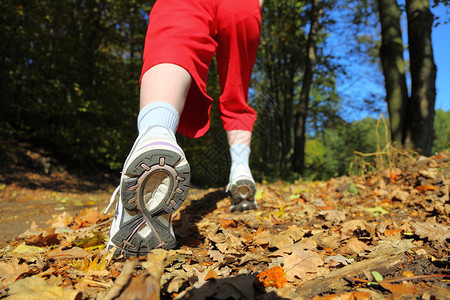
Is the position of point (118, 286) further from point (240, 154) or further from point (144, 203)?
point (240, 154)

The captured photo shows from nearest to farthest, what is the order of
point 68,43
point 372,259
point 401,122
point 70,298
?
point 70,298, point 372,259, point 401,122, point 68,43

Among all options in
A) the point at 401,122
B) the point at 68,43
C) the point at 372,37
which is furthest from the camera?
the point at 372,37

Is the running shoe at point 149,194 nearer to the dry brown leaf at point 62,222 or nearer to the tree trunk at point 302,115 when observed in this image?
the dry brown leaf at point 62,222

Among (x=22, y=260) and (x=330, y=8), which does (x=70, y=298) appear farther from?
(x=330, y=8)

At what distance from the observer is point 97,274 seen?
38.0 inches

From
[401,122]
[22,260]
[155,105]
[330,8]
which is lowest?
[22,260]

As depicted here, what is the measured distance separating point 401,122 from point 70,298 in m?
5.33

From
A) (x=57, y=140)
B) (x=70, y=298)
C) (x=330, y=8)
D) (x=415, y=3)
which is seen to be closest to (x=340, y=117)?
(x=330, y=8)

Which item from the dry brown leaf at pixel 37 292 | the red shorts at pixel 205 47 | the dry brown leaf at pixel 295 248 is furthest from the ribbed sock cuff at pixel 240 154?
the dry brown leaf at pixel 37 292

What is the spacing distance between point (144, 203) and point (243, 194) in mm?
1044

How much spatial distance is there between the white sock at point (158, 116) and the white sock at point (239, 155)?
96cm

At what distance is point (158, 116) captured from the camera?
1266 mm

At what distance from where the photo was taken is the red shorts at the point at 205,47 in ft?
4.69

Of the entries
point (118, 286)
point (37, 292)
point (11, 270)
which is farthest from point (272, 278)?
point (11, 270)
